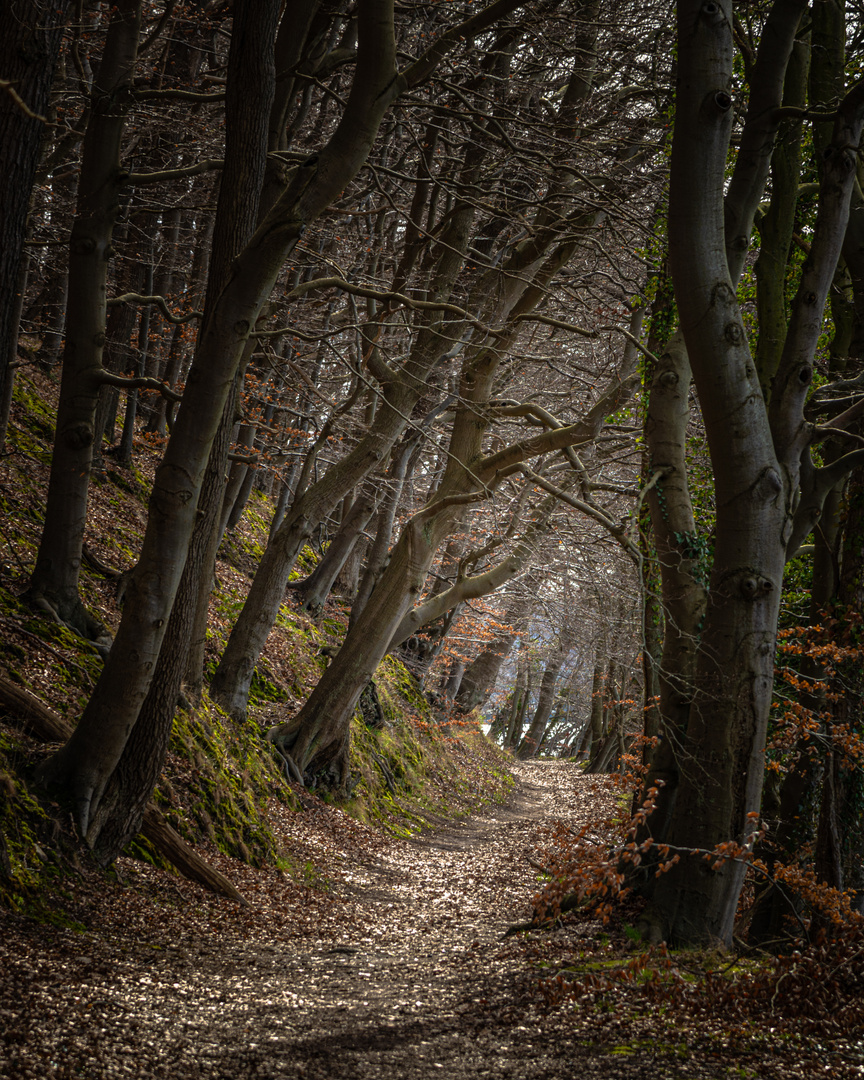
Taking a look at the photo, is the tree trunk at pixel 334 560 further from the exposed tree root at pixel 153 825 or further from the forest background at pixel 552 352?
the exposed tree root at pixel 153 825

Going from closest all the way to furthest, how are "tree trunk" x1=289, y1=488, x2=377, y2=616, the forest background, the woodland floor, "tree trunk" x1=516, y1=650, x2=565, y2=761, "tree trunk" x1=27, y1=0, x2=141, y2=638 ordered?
1. the woodland floor
2. the forest background
3. "tree trunk" x1=27, y1=0, x2=141, y2=638
4. "tree trunk" x1=289, y1=488, x2=377, y2=616
5. "tree trunk" x1=516, y1=650, x2=565, y2=761

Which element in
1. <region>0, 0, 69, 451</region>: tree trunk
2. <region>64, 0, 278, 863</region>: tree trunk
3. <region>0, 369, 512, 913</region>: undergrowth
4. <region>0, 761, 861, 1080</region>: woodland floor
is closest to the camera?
<region>0, 761, 861, 1080</region>: woodland floor

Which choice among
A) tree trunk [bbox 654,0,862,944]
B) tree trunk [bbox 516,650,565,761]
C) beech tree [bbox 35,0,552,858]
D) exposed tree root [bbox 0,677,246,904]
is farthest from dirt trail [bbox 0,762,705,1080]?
tree trunk [bbox 516,650,565,761]

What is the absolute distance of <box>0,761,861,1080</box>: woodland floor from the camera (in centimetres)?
335

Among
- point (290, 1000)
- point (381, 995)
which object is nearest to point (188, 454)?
point (290, 1000)

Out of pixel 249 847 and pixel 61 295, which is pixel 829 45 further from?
pixel 61 295

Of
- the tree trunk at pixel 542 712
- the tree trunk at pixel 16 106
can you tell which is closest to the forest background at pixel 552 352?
the tree trunk at pixel 16 106

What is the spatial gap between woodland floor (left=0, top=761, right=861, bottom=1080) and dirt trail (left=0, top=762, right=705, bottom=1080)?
1 cm

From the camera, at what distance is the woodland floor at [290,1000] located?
3346 mm

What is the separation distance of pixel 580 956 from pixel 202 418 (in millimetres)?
4426

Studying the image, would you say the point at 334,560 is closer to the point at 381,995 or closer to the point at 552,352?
the point at 552,352

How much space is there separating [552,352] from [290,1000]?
10127 mm

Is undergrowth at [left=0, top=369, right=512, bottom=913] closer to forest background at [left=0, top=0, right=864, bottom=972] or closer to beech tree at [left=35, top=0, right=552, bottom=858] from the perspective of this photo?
forest background at [left=0, top=0, right=864, bottom=972]

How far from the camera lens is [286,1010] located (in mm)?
4254
